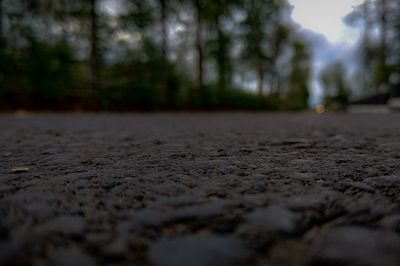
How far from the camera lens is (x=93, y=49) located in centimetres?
1159

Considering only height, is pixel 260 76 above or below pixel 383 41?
below

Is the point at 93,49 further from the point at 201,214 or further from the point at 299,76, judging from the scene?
the point at 299,76

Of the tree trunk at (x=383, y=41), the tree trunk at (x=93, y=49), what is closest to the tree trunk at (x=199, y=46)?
the tree trunk at (x=93, y=49)

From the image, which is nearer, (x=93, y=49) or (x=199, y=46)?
(x=93, y=49)

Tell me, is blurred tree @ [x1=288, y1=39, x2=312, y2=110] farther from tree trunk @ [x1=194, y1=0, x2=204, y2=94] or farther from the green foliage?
tree trunk @ [x1=194, y1=0, x2=204, y2=94]

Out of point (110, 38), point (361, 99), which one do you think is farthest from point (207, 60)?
point (361, 99)

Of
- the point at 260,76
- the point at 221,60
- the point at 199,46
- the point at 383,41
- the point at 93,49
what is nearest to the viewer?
the point at 93,49

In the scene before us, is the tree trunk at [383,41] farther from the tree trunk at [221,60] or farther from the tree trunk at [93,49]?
the tree trunk at [93,49]

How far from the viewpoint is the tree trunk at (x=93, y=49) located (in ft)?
37.5

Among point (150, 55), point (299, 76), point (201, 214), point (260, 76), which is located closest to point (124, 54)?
point (150, 55)

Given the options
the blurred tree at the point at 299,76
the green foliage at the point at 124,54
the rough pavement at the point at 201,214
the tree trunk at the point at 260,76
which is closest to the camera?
the rough pavement at the point at 201,214

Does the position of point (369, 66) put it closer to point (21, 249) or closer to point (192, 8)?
point (192, 8)

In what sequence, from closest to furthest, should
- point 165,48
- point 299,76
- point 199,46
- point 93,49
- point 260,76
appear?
point 93,49, point 165,48, point 199,46, point 260,76, point 299,76

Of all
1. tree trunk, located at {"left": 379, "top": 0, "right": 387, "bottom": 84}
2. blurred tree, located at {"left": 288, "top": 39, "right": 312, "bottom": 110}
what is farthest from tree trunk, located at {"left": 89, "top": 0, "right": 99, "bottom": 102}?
blurred tree, located at {"left": 288, "top": 39, "right": 312, "bottom": 110}
